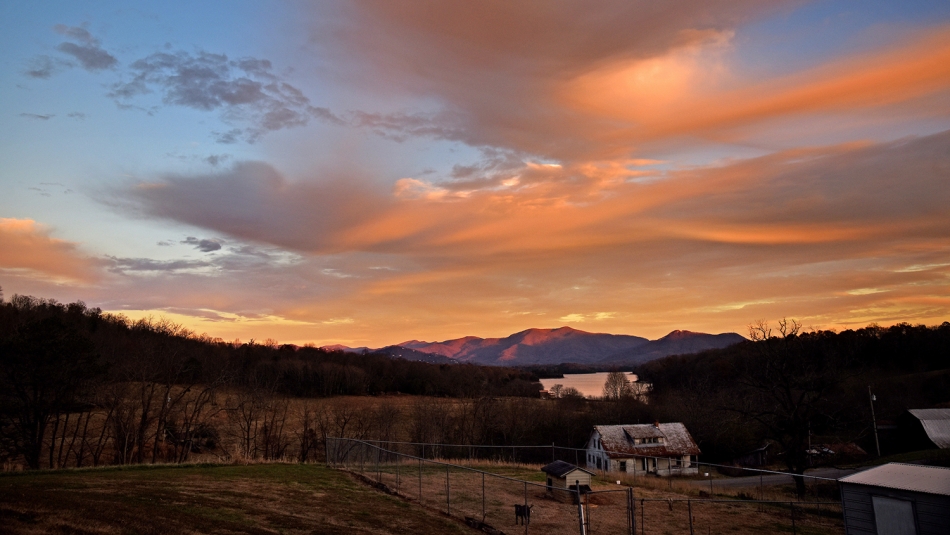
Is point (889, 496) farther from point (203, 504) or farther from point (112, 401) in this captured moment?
point (112, 401)

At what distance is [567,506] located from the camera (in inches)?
1157

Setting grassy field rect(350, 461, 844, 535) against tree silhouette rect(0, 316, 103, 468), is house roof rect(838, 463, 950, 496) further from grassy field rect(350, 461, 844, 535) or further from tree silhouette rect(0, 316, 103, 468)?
tree silhouette rect(0, 316, 103, 468)

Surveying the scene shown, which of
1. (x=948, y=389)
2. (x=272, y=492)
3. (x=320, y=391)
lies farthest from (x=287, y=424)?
(x=948, y=389)

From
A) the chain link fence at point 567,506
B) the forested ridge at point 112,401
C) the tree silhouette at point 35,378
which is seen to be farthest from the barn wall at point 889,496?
the tree silhouette at point 35,378

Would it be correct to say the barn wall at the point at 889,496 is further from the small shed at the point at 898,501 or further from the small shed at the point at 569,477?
the small shed at the point at 569,477

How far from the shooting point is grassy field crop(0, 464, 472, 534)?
12641mm

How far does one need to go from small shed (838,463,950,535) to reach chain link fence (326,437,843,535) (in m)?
1.05

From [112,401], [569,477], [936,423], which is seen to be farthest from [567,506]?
[936,423]

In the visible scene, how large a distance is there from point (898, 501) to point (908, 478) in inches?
46.9

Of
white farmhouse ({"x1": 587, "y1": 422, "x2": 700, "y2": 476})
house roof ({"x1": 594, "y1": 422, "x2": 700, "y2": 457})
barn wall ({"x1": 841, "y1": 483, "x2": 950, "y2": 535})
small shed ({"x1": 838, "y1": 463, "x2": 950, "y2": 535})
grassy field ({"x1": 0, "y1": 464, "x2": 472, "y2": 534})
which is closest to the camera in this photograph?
grassy field ({"x1": 0, "y1": 464, "x2": 472, "y2": 534})

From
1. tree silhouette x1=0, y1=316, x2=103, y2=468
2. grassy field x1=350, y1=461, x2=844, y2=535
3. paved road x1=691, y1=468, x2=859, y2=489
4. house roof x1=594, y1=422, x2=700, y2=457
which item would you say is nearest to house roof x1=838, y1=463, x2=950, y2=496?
grassy field x1=350, y1=461, x2=844, y2=535

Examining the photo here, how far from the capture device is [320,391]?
106188 mm

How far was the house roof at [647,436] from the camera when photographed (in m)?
61.4

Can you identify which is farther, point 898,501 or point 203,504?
point 898,501
